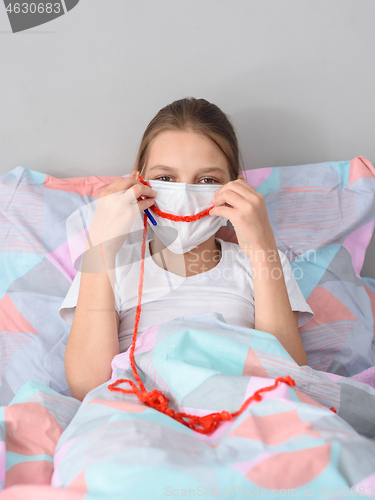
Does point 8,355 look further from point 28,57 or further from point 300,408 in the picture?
point 28,57

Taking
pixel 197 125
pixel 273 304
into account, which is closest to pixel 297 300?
pixel 273 304

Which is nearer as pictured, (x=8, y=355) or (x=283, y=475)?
(x=283, y=475)

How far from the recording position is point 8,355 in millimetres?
1034

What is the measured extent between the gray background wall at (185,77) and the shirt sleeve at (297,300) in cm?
53

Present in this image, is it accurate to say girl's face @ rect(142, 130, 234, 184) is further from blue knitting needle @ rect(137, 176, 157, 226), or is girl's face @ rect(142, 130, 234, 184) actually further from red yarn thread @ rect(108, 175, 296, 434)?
red yarn thread @ rect(108, 175, 296, 434)

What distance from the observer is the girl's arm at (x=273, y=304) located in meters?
0.93

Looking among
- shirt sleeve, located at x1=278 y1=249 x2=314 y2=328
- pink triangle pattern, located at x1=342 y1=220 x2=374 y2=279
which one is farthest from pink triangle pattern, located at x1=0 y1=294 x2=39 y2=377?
pink triangle pattern, located at x1=342 y1=220 x2=374 y2=279

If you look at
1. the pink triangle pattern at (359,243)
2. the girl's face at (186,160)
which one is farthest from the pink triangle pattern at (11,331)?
the pink triangle pattern at (359,243)

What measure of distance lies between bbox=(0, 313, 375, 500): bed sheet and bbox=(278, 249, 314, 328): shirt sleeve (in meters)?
0.24

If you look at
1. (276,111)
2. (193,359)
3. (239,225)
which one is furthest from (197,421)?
(276,111)

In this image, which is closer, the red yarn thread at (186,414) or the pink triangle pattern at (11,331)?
the red yarn thread at (186,414)

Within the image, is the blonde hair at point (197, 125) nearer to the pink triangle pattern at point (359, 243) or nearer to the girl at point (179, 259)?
the girl at point (179, 259)

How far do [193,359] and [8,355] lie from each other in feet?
1.79

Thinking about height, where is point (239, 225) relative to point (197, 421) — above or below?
above
